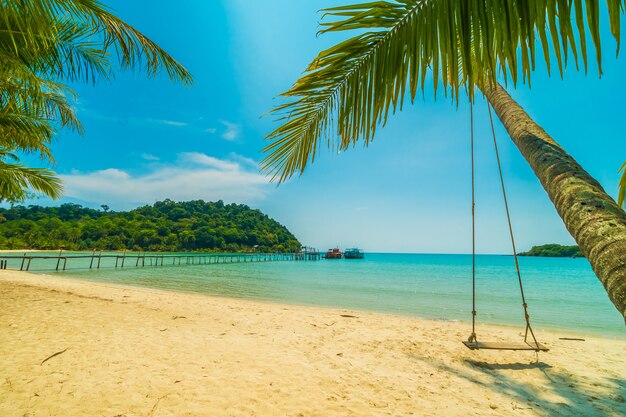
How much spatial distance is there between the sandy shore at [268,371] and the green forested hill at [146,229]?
60.3 metres

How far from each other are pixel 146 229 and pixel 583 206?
229ft

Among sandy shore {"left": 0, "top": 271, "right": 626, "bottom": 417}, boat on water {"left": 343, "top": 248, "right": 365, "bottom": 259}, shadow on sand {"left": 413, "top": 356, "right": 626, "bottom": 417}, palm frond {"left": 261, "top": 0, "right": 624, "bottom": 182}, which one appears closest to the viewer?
palm frond {"left": 261, "top": 0, "right": 624, "bottom": 182}

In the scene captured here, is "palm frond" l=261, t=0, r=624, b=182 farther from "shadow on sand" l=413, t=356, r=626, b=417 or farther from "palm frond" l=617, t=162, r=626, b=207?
"shadow on sand" l=413, t=356, r=626, b=417

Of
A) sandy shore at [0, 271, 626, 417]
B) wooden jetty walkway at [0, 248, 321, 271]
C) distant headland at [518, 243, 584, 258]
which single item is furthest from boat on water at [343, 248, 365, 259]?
distant headland at [518, 243, 584, 258]

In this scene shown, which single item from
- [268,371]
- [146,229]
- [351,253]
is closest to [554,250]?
[351,253]

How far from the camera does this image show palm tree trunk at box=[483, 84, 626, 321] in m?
0.97

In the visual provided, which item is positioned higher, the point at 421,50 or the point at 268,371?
the point at 421,50

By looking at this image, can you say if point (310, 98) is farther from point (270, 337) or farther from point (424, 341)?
point (424, 341)

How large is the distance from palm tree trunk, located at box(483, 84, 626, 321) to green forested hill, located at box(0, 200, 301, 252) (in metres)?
68.0

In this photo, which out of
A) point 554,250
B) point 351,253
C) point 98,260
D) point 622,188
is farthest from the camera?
point 554,250

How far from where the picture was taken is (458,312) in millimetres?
11820

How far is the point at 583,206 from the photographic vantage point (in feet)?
3.87

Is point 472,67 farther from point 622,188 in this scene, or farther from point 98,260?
point 98,260

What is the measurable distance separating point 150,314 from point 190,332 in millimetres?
2176
